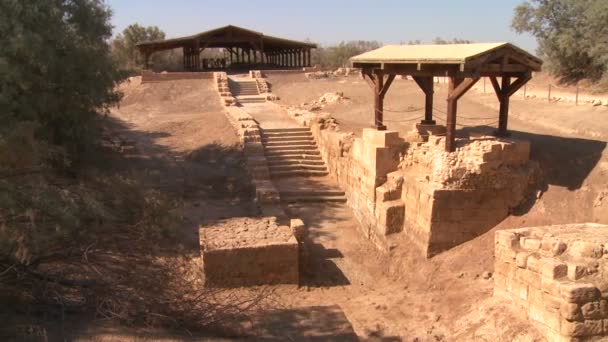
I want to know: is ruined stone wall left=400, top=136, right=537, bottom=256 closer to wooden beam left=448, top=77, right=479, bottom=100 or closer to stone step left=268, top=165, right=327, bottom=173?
wooden beam left=448, top=77, right=479, bottom=100

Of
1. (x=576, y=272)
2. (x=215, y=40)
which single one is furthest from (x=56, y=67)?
(x=215, y=40)

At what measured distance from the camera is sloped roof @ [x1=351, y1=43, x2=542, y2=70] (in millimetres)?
8766

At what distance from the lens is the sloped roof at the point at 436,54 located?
28.8ft

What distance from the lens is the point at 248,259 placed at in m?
8.49

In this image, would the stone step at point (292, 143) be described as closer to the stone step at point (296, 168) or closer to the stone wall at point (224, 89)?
the stone step at point (296, 168)

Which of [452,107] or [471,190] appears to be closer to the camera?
[471,190]

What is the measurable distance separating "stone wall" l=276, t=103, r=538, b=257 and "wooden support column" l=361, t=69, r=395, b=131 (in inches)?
26.3

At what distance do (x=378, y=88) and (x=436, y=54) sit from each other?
2401 millimetres

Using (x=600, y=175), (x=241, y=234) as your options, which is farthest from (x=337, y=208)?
(x=600, y=175)

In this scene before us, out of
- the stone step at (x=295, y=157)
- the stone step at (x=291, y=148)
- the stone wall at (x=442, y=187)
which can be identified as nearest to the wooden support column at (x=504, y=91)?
the stone wall at (x=442, y=187)

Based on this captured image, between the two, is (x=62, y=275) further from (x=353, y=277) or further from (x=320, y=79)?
(x=320, y=79)

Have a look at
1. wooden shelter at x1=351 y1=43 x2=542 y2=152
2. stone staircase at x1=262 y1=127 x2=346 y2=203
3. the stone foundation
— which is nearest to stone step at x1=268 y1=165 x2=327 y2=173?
stone staircase at x1=262 y1=127 x2=346 y2=203

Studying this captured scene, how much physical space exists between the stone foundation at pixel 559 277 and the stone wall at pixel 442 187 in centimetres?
202

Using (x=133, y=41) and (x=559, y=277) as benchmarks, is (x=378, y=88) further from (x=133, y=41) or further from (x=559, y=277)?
(x=133, y=41)
